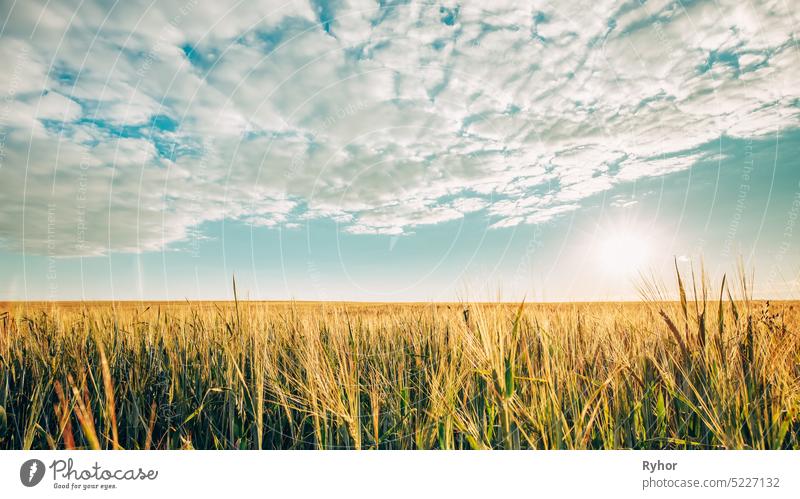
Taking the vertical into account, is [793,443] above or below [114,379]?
below

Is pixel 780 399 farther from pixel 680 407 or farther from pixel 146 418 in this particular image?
pixel 146 418

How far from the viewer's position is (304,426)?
7.91 feet

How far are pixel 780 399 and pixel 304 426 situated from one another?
104 inches

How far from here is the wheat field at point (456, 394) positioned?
1.94 metres
